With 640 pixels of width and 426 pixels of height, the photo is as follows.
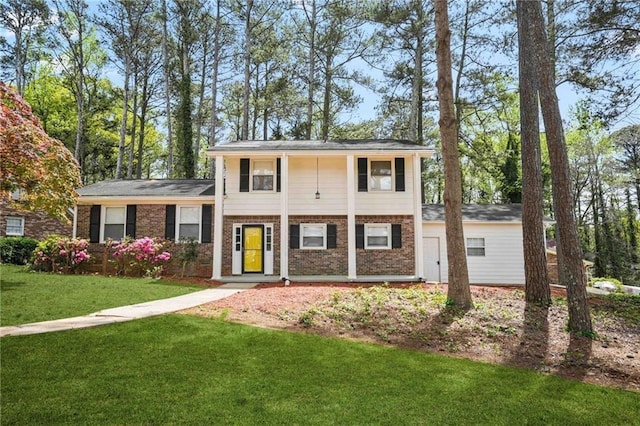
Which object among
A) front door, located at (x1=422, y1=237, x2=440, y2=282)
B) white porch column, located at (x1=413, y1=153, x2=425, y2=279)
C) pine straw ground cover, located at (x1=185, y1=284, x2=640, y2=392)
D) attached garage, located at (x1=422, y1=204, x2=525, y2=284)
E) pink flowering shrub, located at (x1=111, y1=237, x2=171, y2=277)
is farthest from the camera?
attached garage, located at (x1=422, y1=204, x2=525, y2=284)

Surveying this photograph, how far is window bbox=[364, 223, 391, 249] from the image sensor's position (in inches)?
542

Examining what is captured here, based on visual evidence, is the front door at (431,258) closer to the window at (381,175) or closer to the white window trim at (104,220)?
the window at (381,175)

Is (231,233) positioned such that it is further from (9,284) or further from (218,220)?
(9,284)

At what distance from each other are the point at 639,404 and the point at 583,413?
0.79m

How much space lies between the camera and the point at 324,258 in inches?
539

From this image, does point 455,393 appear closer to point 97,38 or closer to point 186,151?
point 186,151

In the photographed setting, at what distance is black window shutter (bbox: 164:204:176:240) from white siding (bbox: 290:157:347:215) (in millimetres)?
4277

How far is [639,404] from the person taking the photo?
3846mm

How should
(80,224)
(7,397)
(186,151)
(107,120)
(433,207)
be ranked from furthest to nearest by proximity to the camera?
(107,120) < (186,151) < (433,207) < (80,224) < (7,397)

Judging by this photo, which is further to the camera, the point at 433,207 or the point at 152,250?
the point at 433,207

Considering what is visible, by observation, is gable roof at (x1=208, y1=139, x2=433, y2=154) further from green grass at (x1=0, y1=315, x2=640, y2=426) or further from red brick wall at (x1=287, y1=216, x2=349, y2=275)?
green grass at (x1=0, y1=315, x2=640, y2=426)

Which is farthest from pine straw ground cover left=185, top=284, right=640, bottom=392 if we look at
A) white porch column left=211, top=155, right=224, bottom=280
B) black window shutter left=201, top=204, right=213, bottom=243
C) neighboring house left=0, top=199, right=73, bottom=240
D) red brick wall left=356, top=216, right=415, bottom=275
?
neighboring house left=0, top=199, right=73, bottom=240

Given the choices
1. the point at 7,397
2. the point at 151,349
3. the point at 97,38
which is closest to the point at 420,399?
the point at 151,349

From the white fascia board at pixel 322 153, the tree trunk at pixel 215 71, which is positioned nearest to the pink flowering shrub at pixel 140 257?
the white fascia board at pixel 322 153
